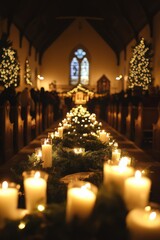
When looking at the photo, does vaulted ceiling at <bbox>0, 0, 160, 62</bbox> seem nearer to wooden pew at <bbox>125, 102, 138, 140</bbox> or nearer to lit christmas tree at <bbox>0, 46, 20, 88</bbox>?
lit christmas tree at <bbox>0, 46, 20, 88</bbox>

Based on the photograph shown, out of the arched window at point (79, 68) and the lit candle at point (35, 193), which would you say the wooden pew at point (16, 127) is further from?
the arched window at point (79, 68)

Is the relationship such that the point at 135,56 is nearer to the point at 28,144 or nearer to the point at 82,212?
the point at 28,144

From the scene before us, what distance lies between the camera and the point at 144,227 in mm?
1223

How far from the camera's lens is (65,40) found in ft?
99.1

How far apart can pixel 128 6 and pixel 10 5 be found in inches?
265

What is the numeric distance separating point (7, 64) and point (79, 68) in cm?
1529

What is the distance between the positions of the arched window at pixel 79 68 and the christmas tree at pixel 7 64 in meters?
14.3

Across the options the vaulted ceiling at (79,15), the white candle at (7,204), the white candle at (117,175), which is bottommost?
the white candle at (7,204)

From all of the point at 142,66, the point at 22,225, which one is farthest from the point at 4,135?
the point at 142,66

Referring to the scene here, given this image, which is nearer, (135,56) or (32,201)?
(32,201)

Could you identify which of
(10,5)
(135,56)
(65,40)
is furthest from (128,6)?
(65,40)

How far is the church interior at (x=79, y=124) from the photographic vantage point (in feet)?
4.87

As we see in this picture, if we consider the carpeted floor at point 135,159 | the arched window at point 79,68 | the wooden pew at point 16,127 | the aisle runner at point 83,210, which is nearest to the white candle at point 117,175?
the aisle runner at point 83,210

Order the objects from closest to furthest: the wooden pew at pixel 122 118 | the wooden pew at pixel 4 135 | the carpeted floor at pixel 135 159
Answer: the carpeted floor at pixel 135 159, the wooden pew at pixel 4 135, the wooden pew at pixel 122 118
